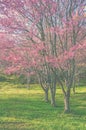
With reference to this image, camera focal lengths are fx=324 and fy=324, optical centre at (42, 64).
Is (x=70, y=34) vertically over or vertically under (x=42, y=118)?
over

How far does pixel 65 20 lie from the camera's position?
2042 centimetres

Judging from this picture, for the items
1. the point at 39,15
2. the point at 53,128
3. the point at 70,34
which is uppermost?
the point at 39,15

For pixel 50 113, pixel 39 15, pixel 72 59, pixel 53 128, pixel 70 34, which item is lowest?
pixel 50 113

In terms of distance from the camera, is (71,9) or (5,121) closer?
(5,121)

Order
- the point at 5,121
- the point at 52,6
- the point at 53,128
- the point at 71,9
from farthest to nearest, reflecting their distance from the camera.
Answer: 1. the point at 71,9
2. the point at 52,6
3. the point at 5,121
4. the point at 53,128

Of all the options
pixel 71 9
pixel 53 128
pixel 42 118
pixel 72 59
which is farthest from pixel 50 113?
pixel 71 9

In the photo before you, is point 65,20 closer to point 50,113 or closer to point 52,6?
point 52,6

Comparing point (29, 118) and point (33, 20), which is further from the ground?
point (33, 20)

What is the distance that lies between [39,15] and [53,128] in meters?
7.13

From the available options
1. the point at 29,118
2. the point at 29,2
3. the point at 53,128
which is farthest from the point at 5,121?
the point at 29,2

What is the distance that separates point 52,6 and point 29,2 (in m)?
1.39

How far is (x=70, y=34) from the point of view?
2131cm

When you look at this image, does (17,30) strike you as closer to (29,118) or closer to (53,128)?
(29,118)

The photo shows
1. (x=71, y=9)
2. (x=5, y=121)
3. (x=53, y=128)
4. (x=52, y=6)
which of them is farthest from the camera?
(x=71, y=9)
